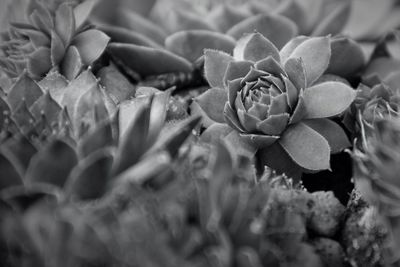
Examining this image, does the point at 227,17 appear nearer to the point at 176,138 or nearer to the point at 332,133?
the point at 332,133

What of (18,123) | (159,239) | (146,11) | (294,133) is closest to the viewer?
(159,239)


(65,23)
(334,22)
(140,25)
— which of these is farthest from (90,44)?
(334,22)

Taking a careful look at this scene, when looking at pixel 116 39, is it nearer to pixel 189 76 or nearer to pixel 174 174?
pixel 189 76

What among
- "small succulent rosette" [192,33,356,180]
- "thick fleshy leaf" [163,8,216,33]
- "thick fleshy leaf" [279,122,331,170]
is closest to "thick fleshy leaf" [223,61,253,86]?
"small succulent rosette" [192,33,356,180]

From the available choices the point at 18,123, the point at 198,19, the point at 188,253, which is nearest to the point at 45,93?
the point at 18,123

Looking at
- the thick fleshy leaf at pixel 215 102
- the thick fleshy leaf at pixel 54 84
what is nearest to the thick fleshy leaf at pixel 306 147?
the thick fleshy leaf at pixel 215 102

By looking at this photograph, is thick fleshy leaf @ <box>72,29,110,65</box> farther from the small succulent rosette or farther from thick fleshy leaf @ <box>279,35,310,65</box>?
thick fleshy leaf @ <box>279,35,310,65</box>

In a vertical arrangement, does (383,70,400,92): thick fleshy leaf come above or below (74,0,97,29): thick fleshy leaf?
below
